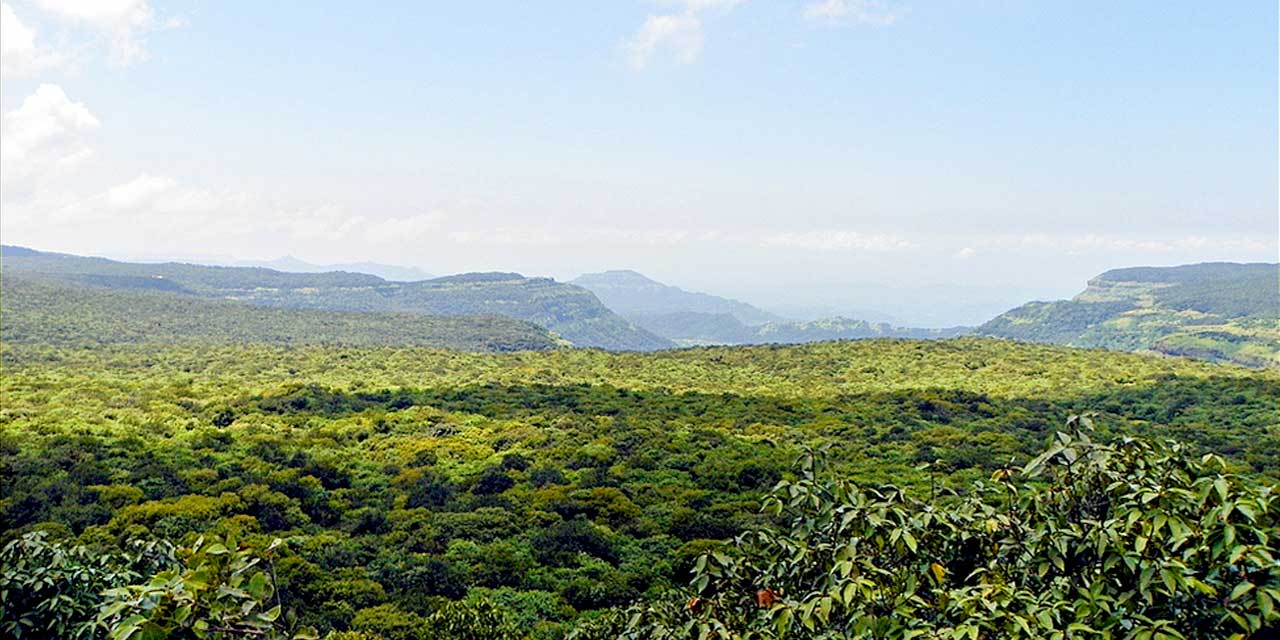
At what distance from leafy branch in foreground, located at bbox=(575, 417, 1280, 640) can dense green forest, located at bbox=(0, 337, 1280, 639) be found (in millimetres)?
338

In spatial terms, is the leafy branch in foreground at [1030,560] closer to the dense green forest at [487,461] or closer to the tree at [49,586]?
the dense green forest at [487,461]

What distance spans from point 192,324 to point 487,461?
326ft

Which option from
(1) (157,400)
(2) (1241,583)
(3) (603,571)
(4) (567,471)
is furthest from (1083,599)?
(1) (157,400)

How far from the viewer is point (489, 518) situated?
24.9 m

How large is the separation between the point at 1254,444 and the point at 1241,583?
37988 millimetres

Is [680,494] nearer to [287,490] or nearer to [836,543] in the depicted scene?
[287,490]

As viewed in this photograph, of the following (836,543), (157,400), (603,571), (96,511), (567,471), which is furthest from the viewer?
(157,400)

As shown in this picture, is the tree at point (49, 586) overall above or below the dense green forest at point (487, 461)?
above

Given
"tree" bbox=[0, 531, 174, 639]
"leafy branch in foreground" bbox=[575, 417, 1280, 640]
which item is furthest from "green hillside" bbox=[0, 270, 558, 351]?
"leafy branch in foreground" bbox=[575, 417, 1280, 640]

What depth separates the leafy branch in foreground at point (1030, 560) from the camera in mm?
3809

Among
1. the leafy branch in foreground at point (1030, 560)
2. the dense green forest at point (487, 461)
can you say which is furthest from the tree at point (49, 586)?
the leafy branch in foreground at point (1030, 560)

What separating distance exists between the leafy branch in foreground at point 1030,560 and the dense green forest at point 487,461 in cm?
34

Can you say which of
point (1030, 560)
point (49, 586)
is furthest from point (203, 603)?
point (49, 586)

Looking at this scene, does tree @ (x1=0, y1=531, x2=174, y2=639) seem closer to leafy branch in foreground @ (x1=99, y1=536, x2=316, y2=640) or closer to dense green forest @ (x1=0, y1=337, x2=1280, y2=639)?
dense green forest @ (x1=0, y1=337, x2=1280, y2=639)
